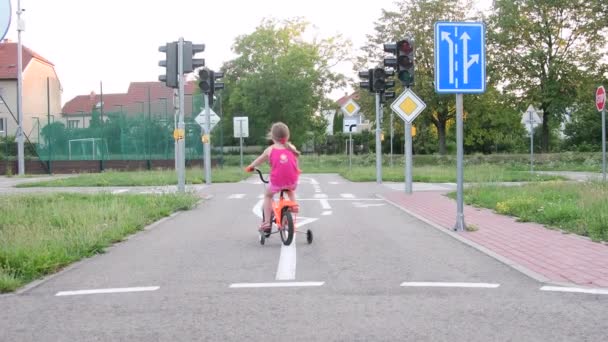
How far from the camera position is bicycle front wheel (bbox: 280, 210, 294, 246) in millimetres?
8633

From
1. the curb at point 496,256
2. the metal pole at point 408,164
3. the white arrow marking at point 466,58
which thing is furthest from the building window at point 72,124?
Result: the white arrow marking at point 466,58

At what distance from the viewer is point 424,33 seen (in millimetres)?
48688

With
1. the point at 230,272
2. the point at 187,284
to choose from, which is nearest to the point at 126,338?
the point at 187,284

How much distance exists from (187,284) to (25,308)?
4.78 feet

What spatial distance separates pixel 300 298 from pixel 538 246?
413 cm

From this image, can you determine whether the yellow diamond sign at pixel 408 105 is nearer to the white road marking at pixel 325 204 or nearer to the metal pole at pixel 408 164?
the metal pole at pixel 408 164

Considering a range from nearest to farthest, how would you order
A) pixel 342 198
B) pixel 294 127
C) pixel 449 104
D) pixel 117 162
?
pixel 342 198 < pixel 117 162 < pixel 449 104 < pixel 294 127

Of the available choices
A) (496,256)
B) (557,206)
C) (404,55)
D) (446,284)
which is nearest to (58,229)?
(446,284)

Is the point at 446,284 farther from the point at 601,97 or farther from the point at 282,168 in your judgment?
the point at 601,97

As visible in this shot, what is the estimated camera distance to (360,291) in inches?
234

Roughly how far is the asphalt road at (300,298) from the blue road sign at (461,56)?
2478 millimetres

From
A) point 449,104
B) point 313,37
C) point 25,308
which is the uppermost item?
point 313,37

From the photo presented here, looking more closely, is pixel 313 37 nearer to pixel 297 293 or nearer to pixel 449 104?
pixel 449 104

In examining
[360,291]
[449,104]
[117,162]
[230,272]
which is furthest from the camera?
[449,104]
